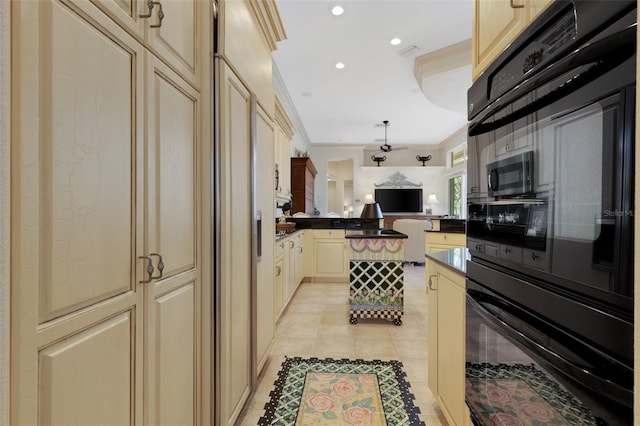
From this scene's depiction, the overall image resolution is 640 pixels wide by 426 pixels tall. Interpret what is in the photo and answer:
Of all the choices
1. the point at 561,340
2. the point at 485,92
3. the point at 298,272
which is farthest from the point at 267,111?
the point at 298,272

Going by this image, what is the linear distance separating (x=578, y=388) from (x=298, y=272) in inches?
148

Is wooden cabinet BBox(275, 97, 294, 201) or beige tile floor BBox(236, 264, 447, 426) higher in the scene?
wooden cabinet BBox(275, 97, 294, 201)

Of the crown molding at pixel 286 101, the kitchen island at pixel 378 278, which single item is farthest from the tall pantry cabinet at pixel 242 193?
the crown molding at pixel 286 101

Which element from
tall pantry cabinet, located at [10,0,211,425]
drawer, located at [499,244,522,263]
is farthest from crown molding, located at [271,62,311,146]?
drawer, located at [499,244,522,263]

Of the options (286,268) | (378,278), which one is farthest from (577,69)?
(286,268)

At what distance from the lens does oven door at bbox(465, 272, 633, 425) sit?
1.94 ft

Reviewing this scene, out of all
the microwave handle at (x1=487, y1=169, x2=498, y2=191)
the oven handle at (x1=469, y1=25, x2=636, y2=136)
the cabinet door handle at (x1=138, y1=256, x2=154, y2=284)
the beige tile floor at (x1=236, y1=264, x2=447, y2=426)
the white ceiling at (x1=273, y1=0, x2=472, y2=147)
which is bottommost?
the beige tile floor at (x1=236, y1=264, x2=447, y2=426)

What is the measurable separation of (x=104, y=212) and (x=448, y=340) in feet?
4.64

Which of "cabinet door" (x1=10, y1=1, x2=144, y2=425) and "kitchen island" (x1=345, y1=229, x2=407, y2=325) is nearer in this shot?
"cabinet door" (x1=10, y1=1, x2=144, y2=425)

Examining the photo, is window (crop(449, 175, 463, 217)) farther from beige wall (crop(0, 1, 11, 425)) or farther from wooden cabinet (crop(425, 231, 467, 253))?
beige wall (crop(0, 1, 11, 425))

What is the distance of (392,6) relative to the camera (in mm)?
3057

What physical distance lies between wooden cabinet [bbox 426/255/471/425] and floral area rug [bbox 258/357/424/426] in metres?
0.31

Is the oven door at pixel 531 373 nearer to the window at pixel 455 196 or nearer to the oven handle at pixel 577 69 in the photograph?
the oven handle at pixel 577 69

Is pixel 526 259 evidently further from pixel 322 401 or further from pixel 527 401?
pixel 322 401
